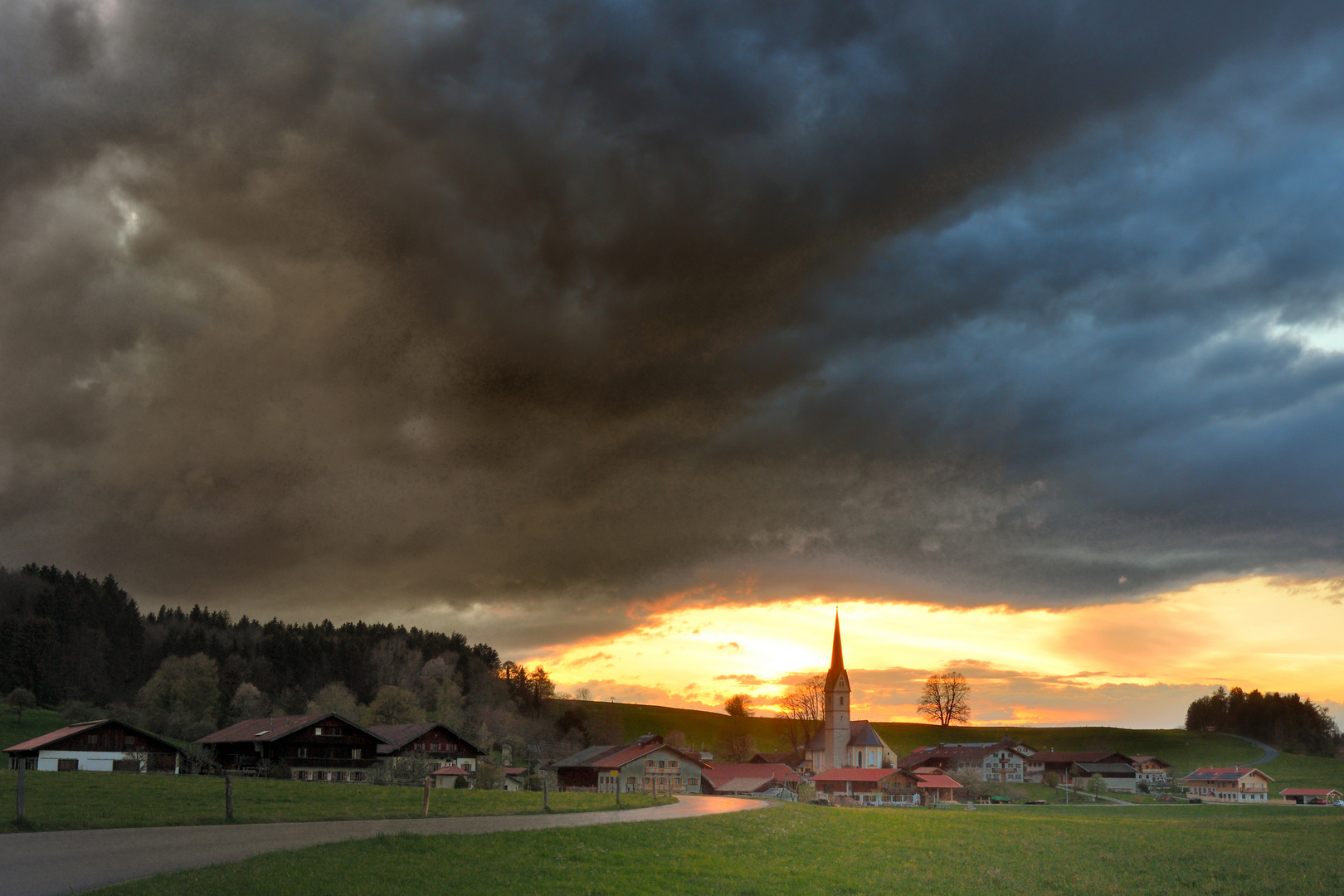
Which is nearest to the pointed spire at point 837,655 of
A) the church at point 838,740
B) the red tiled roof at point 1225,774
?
the church at point 838,740

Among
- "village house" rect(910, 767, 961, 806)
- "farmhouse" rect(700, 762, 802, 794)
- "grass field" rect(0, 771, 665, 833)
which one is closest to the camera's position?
"grass field" rect(0, 771, 665, 833)

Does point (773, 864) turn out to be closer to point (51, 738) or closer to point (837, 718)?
point (51, 738)

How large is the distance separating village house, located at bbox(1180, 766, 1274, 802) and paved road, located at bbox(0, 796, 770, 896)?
12751cm

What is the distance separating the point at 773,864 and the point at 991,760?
160 m

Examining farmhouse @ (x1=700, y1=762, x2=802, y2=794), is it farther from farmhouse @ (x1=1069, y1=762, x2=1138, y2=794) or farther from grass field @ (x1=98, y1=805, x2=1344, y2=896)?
grass field @ (x1=98, y1=805, x2=1344, y2=896)

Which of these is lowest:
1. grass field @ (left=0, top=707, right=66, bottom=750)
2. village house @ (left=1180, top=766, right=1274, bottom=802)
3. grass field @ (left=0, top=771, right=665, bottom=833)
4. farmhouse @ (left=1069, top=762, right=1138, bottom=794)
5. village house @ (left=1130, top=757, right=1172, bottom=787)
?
village house @ (left=1130, top=757, right=1172, bottom=787)

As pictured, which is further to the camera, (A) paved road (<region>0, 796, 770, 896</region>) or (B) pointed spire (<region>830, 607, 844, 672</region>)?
(B) pointed spire (<region>830, 607, 844, 672</region>)

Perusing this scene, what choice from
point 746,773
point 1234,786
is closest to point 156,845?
point 746,773

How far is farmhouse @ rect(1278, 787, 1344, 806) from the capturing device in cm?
11112

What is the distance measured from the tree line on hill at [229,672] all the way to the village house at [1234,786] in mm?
96771

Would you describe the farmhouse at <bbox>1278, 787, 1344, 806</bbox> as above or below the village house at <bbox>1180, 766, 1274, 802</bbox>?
above

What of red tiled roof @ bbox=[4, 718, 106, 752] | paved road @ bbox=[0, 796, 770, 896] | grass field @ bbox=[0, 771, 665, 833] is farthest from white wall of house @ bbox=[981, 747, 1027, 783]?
paved road @ bbox=[0, 796, 770, 896]

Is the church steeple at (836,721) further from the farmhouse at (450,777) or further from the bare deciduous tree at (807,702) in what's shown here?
the farmhouse at (450,777)

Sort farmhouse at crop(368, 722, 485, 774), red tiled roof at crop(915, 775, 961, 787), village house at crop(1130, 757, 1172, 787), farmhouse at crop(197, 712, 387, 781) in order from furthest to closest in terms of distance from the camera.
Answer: village house at crop(1130, 757, 1172, 787) < red tiled roof at crop(915, 775, 961, 787) < farmhouse at crop(368, 722, 485, 774) < farmhouse at crop(197, 712, 387, 781)
